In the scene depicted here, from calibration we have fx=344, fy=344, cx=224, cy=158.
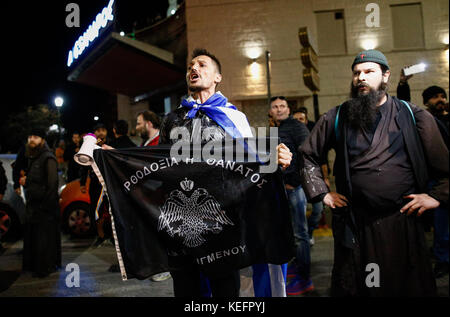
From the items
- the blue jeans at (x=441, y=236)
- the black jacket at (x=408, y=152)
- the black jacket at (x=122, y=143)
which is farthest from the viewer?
the black jacket at (x=122, y=143)

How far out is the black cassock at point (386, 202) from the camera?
2.26 meters

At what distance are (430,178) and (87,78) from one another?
14.7 m

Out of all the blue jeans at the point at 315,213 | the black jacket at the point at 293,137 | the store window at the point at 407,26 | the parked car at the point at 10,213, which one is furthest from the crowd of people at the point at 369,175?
the store window at the point at 407,26

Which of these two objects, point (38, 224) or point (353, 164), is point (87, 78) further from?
point (353, 164)

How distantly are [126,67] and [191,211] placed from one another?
483 inches

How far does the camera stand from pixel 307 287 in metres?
3.88

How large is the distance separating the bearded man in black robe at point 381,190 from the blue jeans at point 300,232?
1.60 meters

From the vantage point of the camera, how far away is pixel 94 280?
15.4ft

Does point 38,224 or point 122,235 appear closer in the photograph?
point 122,235

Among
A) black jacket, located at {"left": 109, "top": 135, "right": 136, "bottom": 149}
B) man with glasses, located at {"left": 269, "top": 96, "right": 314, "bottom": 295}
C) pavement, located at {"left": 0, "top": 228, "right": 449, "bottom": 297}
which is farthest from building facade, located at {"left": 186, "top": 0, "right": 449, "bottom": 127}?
man with glasses, located at {"left": 269, "top": 96, "right": 314, "bottom": 295}

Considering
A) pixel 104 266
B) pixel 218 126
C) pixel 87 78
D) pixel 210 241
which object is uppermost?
pixel 87 78

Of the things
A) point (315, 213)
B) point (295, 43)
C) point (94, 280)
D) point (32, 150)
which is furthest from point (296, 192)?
point (295, 43)

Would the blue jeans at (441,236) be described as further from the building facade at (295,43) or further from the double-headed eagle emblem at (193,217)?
the building facade at (295,43)

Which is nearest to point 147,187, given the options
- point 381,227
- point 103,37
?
point 381,227
